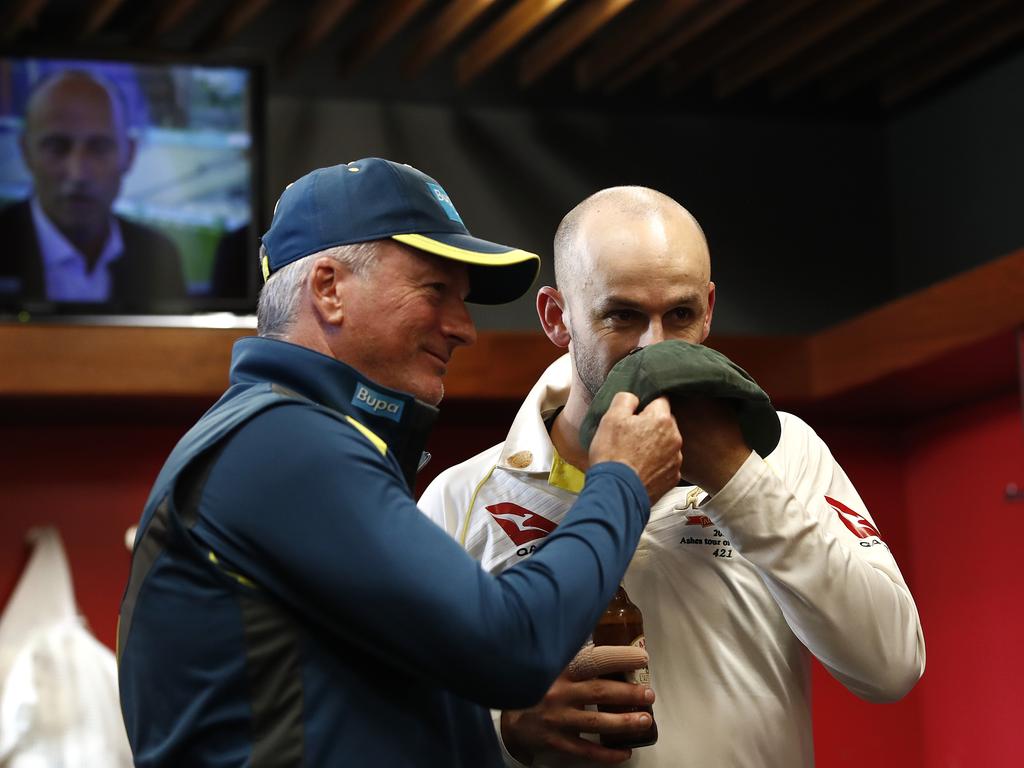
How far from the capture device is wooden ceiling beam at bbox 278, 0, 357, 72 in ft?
15.0

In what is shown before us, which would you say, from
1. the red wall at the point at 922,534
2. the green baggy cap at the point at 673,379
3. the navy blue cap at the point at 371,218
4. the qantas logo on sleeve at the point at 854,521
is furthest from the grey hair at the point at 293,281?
the red wall at the point at 922,534

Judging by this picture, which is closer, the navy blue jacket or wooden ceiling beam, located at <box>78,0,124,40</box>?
the navy blue jacket

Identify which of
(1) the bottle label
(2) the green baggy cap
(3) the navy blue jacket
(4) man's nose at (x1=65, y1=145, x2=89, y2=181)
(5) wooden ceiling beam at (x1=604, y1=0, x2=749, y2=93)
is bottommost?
(1) the bottle label

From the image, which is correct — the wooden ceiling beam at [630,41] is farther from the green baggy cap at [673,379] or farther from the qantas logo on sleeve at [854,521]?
the green baggy cap at [673,379]

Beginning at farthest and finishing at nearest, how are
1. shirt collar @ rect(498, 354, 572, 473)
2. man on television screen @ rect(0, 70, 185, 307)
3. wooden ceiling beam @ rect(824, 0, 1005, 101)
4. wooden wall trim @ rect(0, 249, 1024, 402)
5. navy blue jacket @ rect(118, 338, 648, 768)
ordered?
wooden ceiling beam @ rect(824, 0, 1005, 101) < man on television screen @ rect(0, 70, 185, 307) < wooden wall trim @ rect(0, 249, 1024, 402) < shirt collar @ rect(498, 354, 572, 473) < navy blue jacket @ rect(118, 338, 648, 768)

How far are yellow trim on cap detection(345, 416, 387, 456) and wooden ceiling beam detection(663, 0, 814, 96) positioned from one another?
10.8 ft

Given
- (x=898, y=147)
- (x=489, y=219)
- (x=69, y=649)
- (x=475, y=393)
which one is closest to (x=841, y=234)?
(x=898, y=147)

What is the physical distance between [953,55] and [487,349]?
2.07m

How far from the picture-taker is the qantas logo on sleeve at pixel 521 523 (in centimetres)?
205

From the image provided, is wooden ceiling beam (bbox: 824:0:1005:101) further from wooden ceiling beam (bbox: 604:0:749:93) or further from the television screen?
the television screen

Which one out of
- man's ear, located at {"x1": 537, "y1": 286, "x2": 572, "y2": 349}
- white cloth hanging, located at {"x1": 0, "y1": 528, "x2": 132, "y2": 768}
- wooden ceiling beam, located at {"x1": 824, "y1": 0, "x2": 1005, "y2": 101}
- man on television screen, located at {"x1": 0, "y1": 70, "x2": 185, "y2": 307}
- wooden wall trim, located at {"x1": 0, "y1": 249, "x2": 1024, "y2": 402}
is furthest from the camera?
wooden ceiling beam, located at {"x1": 824, "y1": 0, "x2": 1005, "y2": 101}

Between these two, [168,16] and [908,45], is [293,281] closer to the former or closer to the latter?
[168,16]

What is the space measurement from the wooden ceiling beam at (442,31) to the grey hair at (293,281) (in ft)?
9.59

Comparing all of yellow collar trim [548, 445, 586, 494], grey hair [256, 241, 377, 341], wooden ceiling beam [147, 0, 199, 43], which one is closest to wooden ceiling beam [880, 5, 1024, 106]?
wooden ceiling beam [147, 0, 199, 43]
